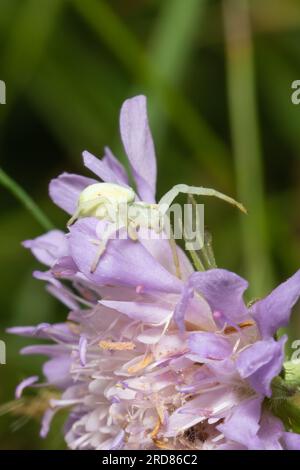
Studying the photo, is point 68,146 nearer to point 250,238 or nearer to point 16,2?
point 16,2

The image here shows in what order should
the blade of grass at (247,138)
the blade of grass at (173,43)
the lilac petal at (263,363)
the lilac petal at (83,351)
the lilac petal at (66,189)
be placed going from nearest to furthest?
the lilac petal at (263,363) → the lilac petal at (83,351) → the lilac petal at (66,189) → the blade of grass at (247,138) → the blade of grass at (173,43)

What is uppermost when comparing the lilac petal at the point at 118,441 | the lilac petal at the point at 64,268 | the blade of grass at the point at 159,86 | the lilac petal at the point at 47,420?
the blade of grass at the point at 159,86

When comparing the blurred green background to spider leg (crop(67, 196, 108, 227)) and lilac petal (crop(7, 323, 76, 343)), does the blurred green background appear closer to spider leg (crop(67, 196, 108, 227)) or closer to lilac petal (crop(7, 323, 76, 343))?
lilac petal (crop(7, 323, 76, 343))

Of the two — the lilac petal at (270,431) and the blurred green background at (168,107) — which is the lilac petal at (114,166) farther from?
the blurred green background at (168,107)

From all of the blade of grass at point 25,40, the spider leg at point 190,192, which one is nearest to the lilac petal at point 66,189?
the spider leg at point 190,192

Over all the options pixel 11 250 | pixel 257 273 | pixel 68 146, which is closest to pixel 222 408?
pixel 257 273

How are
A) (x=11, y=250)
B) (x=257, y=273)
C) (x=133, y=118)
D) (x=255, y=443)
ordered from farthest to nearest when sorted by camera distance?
(x=11, y=250)
(x=257, y=273)
(x=133, y=118)
(x=255, y=443)

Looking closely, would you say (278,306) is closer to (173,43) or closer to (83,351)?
(83,351)

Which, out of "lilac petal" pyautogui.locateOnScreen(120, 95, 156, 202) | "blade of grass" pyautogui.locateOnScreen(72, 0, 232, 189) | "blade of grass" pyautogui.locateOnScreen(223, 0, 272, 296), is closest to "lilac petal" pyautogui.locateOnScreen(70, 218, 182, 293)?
"lilac petal" pyautogui.locateOnScreen(120, 95, 156, 202)
